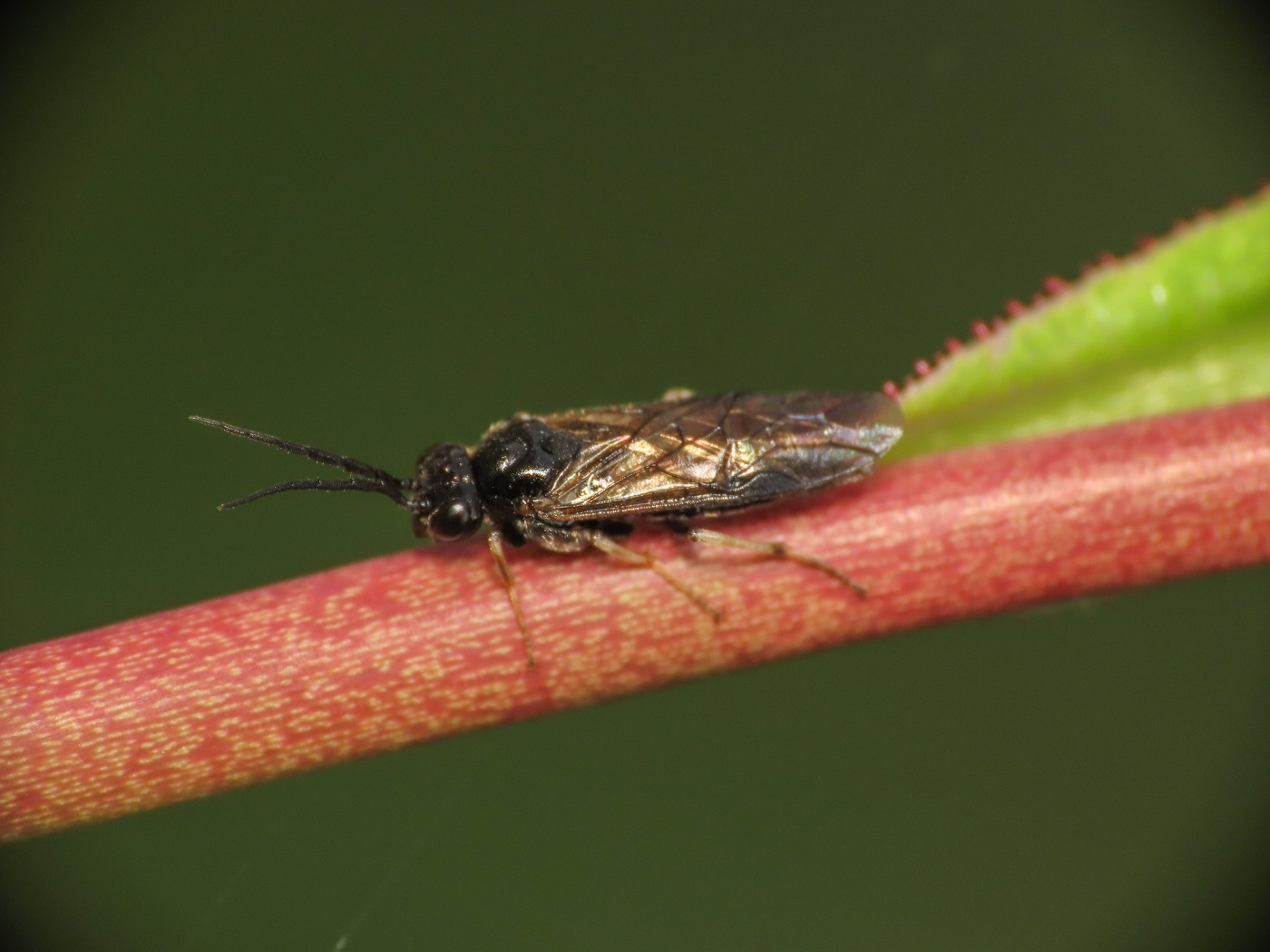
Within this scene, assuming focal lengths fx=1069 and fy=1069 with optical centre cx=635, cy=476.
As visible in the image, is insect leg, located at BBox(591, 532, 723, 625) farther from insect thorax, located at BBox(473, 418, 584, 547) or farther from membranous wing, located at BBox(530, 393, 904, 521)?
insect thorax, located at BBox(473, 418, 584, 547)

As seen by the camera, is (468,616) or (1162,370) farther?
(1162,370)

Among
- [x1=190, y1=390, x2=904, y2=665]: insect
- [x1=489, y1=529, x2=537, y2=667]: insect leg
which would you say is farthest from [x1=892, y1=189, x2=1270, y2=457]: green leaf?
[x1=489, y1=529, x2=537, y2=667]: insect leg

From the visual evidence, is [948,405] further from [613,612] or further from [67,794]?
[67,794]

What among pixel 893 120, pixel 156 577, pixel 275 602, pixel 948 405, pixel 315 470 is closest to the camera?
pixel 275 602

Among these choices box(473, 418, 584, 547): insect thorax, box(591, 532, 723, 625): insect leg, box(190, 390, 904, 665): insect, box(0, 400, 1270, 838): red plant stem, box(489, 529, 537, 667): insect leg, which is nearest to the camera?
box(0, 400, 1270, 838): red plant stem

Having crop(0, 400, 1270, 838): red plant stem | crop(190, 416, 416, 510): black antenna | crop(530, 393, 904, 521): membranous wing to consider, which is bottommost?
crop(0, 400, 1270, 838): red plant stem

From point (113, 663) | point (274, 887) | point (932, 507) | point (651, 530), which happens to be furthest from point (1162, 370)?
point (274, 887)

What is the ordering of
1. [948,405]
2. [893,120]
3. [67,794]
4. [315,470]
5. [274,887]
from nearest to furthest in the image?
[67,794] → [948,405] → [274,887] → [315,470] → [893,120]
